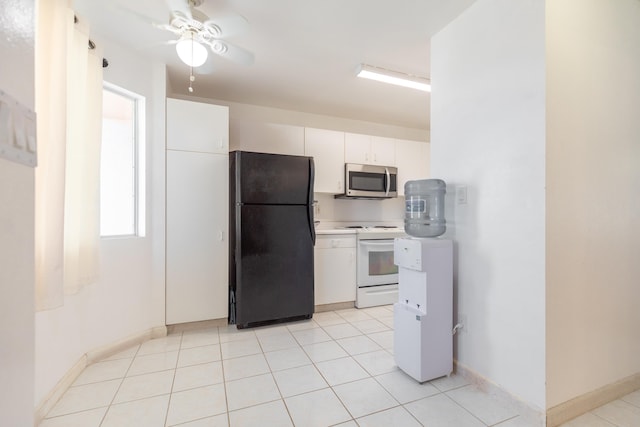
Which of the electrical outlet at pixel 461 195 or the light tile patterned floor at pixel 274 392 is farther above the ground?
the electrical outlet at pixel 461 195

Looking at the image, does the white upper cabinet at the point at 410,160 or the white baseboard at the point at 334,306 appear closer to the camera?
the white baseboard at the point at 334,306

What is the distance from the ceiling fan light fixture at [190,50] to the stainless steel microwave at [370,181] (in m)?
2.20

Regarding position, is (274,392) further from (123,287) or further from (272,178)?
(272,178)

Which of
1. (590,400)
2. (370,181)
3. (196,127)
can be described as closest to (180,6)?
(196,127)

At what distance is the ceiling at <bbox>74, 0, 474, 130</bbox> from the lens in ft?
6.20

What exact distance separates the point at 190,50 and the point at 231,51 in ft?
0.90

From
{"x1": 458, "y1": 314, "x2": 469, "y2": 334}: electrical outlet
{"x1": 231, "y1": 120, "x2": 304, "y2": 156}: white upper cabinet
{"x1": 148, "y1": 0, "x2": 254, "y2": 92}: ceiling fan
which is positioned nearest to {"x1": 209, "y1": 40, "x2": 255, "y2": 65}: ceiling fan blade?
{"x1": 148, "y1": 0, "x2": 254, "y2": 92}: ceiling fan

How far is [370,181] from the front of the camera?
3824 mm

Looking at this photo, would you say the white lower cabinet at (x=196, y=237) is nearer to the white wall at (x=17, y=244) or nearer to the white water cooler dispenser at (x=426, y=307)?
the white water cooler dispenser at (x=426, y=307)

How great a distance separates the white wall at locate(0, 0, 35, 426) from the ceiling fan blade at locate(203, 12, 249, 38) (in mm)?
1082

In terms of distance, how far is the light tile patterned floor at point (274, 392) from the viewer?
5.03 ft

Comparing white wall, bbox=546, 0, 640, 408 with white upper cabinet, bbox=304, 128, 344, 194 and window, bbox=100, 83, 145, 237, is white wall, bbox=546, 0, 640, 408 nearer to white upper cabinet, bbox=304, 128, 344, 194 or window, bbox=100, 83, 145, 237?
white upper cabinet, bbox=304, 128, 344, 194

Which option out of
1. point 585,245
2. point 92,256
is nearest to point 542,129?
point 585,245

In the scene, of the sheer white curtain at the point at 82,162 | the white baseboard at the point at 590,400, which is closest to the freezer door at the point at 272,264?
the sheer white curtain at the point at 82,162
